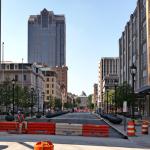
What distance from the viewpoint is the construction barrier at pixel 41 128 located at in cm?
3672

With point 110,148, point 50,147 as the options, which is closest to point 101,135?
point 110,148

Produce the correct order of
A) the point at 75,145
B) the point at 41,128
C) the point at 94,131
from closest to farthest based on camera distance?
the point at 75,145 → the point at 94,131 → the point at 41,128

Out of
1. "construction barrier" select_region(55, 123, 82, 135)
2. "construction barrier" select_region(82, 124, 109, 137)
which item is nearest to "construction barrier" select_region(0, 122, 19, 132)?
"construction barrier" select_region(55, 123, 82, 135)

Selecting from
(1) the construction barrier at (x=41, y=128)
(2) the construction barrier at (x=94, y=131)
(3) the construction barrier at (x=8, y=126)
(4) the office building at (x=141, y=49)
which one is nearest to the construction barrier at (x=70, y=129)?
(2) the construction barrier at (x=94, y=131)

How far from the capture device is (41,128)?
37031 mm

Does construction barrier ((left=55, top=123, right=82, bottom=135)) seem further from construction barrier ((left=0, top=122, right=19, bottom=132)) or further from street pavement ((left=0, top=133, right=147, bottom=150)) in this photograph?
street pavement ((left=0, top=133, right=147, bottom=150))

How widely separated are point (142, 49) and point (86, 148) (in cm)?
7702

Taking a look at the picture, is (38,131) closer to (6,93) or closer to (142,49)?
(6,93)

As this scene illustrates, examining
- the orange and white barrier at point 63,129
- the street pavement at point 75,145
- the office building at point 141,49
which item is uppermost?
the office building at point 141,49

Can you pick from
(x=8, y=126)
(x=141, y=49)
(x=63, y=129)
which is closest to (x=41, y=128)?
(x=63, y=129)

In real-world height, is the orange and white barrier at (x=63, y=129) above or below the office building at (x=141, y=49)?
below

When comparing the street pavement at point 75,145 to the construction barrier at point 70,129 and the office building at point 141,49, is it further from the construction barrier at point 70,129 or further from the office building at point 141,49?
the office building at point 141,49

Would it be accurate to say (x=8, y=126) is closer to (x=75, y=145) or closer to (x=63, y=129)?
(x=63, y=129)

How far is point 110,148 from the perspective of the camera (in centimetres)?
2406
